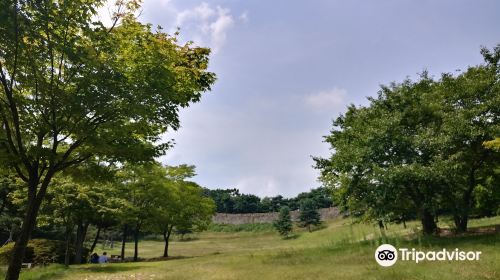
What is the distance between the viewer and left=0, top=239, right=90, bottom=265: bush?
84.8 feet

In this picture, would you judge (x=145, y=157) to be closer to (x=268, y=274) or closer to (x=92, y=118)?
(x=92, y=118)

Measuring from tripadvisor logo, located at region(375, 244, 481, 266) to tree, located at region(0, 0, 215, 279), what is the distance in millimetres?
9660

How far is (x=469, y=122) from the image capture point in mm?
19453

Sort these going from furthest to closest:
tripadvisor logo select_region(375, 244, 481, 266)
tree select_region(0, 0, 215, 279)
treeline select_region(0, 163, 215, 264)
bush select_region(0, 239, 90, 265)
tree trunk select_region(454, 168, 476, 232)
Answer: bush select_region(0, 239, 90, 265)
treeline select_region(0, 163, 215, 264)
tree trunk select_region(454, 168, 476, 232)
tripadvisor logo select_region(375, 244, 481, 266)
tree select_region(0, 0, 215, 279)

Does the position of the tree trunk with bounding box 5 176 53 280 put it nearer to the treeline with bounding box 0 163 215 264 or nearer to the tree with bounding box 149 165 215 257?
the treeline with bounding box 0 163 215 264

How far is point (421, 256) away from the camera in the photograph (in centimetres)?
1512

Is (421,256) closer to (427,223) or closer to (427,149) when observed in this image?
(427,149)

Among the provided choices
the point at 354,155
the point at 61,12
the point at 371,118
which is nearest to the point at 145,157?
the point at 61,12

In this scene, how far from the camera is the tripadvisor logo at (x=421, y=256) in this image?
45.8 ft

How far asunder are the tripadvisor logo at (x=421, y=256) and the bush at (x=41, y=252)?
23.2 metres

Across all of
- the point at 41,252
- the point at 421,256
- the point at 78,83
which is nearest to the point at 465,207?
the point at 421,256

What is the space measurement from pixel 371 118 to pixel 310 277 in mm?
15416

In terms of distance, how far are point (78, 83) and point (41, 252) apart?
2228 cm

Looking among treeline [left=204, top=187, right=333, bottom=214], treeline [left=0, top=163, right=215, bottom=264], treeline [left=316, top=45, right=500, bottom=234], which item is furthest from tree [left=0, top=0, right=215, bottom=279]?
treeline [left=204, top=187, right=333, bottom=214]
